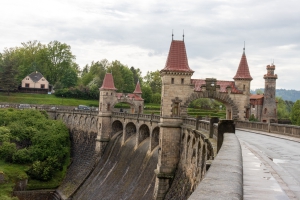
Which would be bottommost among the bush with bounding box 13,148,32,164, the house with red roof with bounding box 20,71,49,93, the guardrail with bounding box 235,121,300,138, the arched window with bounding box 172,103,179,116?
the bush with bounding box 13,148,32,164

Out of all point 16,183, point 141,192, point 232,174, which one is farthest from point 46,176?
point 232,174

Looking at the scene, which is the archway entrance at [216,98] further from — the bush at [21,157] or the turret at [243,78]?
the bush at [21,157]

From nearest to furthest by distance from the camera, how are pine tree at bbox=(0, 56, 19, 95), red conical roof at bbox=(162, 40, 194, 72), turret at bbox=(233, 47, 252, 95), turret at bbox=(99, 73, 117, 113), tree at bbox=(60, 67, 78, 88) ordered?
red conical roof at bbox=(162, 40, 194, 72), turret at bbox=(233, 47, 252, 95), turret at bbox=(99, 73, 117, 113), pine tree at bbox=(0, 56, 19, 95), tree at bbox=(60, 67, 78, 88)

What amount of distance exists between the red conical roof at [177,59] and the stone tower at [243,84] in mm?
5009

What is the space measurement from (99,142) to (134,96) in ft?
37.5

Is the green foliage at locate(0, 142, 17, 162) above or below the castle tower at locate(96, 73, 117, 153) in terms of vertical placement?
below

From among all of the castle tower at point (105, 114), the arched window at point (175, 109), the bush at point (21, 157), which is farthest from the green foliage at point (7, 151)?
the arched window at point (175, 109)

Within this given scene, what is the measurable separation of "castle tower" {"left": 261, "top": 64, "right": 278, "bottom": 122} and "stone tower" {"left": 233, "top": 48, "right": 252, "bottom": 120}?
38.1 metres

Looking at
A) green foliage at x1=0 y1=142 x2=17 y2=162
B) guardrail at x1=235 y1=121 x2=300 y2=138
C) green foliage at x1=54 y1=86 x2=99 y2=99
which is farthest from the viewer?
green foliage at x1=54 y1=86 x2=99 y2=99

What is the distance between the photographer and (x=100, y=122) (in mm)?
55312

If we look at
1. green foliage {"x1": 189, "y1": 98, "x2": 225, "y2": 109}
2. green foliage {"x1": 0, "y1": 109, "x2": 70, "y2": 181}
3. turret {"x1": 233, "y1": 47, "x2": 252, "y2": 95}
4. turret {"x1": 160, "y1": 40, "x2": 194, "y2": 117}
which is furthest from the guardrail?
green foliage {"x1": 189, "y1": 98, "x2": 225, "y2": 109}

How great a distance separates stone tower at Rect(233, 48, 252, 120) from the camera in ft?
115

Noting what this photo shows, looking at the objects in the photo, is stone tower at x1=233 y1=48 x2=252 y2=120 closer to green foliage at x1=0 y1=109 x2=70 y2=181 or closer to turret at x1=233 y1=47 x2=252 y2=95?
turret at x1=233 y1=47 x2=252 y2=95

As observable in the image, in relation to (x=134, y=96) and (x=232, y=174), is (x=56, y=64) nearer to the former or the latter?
(x=134, y=96)
